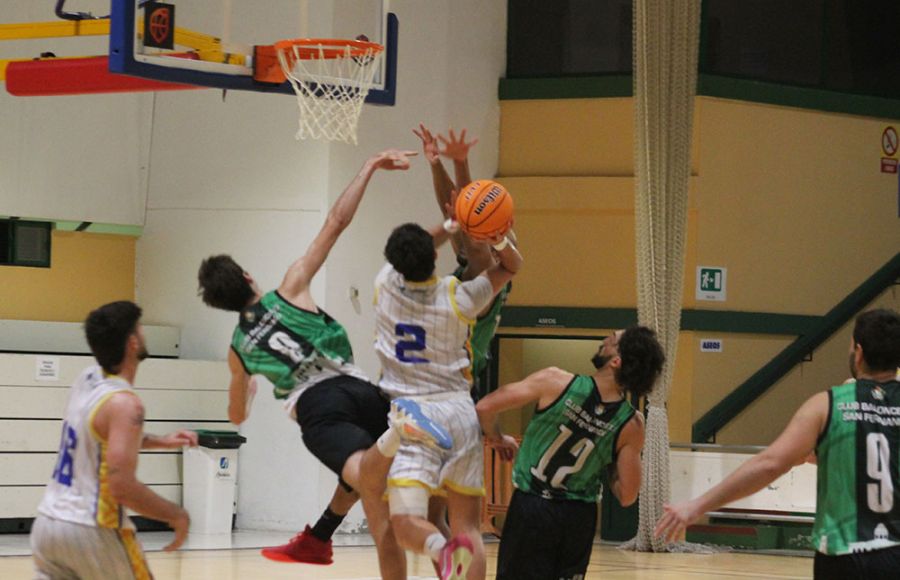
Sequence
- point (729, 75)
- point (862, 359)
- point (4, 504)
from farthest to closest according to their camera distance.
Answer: point (729, 75)
point (4, 504)
point (862, 359)

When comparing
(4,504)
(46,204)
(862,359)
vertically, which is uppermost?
(46,204)

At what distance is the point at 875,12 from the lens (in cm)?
1586

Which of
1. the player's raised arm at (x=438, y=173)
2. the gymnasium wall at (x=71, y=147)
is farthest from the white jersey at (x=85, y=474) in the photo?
the gymnasium wall at (x=71, y=147)

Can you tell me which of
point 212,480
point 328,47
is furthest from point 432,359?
point 212,480

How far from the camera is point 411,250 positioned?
7457mm

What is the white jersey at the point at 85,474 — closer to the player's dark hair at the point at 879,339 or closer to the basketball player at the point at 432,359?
the basketball player at the point at 432,359

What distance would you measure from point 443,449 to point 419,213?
7.29 m

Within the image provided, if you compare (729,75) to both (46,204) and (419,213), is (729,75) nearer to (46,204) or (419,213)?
(419,213)

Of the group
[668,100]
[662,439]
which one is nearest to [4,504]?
[662,439]

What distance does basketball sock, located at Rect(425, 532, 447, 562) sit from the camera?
280 inches

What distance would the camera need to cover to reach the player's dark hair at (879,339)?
534 centimetres

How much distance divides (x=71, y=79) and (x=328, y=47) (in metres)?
2.07

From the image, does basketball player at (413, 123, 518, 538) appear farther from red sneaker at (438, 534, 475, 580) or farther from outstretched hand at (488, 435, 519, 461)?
red sneaker at (438, 534, 475, 580)

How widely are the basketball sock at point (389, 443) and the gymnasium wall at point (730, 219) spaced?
7832 millimetres
